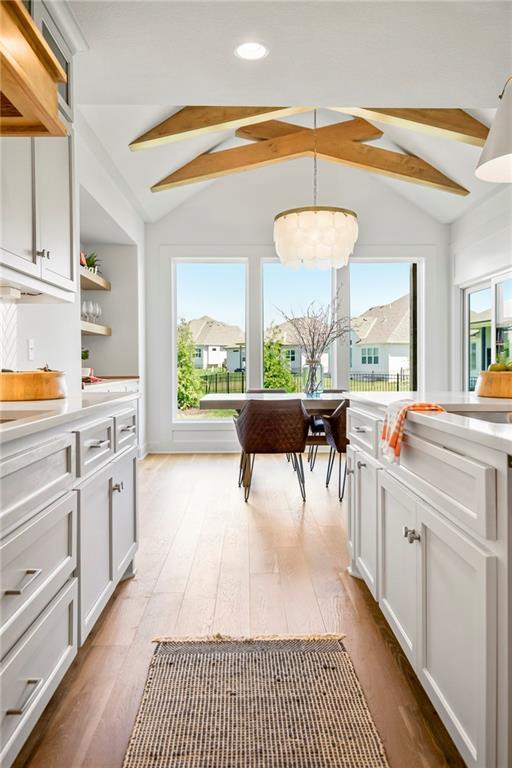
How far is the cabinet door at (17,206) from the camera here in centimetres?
191

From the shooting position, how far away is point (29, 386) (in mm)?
2160

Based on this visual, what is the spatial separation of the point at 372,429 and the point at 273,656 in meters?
0.94

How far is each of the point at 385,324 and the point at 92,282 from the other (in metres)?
3.48

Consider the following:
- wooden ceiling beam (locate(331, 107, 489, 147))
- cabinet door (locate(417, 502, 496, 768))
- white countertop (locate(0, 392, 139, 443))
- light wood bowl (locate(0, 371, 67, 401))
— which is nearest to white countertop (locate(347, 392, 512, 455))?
cabinet door (locate(417, 502, 496, 768))

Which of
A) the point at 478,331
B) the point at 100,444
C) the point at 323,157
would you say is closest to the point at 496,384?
the point at 100,444

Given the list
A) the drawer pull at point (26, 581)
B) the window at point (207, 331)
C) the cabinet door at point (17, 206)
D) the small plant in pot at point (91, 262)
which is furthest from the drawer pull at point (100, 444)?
the window at point (207, 331)

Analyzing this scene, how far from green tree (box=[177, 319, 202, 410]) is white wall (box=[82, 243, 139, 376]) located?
2.55 feet

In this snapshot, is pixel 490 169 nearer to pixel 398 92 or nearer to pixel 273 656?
pixel 398 92

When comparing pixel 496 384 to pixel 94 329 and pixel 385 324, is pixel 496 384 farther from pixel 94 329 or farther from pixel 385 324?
pixel 385 324

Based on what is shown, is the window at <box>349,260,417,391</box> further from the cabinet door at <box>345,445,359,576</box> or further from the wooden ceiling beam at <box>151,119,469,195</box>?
the cabinet door at <box>345,445,359,576</box>

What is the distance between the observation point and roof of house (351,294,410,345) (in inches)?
255

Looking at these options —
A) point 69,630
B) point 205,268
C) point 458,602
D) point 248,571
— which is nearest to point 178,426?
point 205,268

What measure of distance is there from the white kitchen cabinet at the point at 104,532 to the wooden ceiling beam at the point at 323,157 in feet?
12.2

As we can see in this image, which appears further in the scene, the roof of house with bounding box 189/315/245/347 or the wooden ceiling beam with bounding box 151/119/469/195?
the roof of house with bounding box 189/315/245/347
